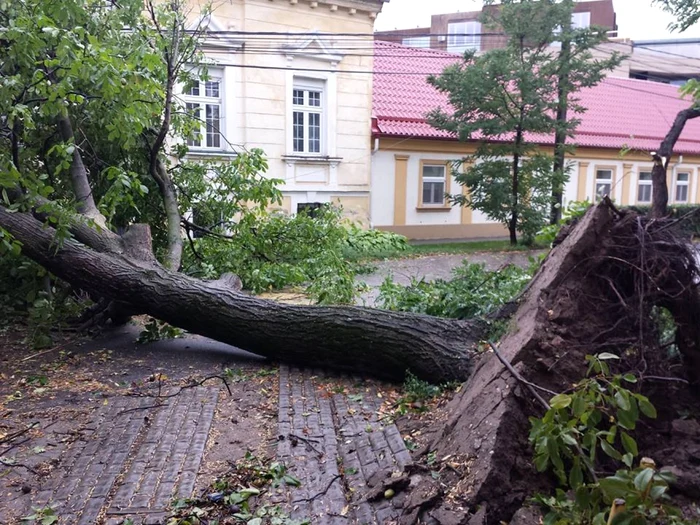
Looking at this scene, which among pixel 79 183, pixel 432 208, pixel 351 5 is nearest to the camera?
pixel 79 183

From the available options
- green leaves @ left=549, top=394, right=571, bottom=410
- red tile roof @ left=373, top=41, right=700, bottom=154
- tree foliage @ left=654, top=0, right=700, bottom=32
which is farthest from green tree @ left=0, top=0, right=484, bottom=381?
red tile roof @ left=373, top=41, right=700, bottom=154

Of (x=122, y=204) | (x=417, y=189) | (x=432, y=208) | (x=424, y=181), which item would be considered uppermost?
(x=424, y=181)

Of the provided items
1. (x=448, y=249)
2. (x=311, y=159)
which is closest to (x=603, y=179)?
(x=448, y=249)

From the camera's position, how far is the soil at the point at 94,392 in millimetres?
3779

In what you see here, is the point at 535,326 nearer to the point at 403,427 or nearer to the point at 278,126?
the point at 403,427

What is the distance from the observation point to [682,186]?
26000 mm

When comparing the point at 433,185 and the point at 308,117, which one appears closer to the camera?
the point at 308,117

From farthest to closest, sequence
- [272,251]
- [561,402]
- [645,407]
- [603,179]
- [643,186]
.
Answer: [643,186], [603,179], [272,251], [561,402], [645,407]

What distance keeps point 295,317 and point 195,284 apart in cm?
112

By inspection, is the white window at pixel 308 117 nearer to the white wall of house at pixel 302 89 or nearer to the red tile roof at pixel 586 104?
the white wall of house at pixel 302 89

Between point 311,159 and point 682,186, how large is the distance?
17.6 metres

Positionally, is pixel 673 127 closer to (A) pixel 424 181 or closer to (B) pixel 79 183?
(B) pixel 79 183

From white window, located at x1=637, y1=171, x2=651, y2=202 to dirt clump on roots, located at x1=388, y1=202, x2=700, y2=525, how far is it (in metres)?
23.5

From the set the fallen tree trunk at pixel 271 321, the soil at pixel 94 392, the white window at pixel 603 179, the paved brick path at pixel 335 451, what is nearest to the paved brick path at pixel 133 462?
the soil at pixel 94 392
